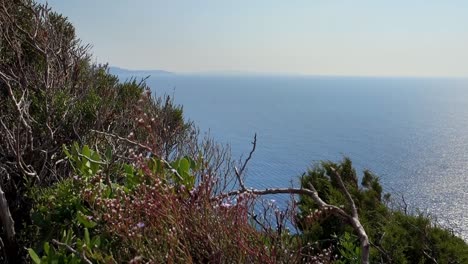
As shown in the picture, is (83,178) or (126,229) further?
(83,178)

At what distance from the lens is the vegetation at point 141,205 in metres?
2.10

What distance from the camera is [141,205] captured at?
7.40 feet

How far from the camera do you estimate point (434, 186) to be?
180 ft

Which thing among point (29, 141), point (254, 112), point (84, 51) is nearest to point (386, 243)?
point (29, 141)

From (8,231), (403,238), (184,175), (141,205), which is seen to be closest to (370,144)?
(403,238)

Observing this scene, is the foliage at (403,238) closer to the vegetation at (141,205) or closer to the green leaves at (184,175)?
the vegetation at (141,205)

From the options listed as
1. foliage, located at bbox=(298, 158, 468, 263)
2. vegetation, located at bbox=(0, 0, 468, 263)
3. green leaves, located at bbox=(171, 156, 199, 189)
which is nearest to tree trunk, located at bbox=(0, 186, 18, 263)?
vegetation, located at bbox=(0, 0, 468, 263)

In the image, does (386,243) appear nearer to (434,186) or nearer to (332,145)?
(434,186)

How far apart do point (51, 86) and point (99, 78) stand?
2614 millimetres

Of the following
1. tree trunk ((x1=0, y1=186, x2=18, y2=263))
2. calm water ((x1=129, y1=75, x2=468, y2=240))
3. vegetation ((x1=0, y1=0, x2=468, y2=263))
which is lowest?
calm water ((x1=129, y1=75, x2=468, y2=240))

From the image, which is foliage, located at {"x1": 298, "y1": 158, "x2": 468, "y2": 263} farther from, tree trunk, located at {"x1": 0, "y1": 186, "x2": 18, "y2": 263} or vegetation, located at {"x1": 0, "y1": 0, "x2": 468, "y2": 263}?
tree trunk, located at {"x1": 0, "y1": 186, "x2": 18, "y2": 263}

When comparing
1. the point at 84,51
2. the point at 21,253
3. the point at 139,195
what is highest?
the point at 84,51

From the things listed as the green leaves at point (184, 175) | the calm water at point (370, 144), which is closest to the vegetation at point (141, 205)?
the green leaves at point (184, 175)

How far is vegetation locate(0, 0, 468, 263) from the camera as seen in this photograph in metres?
2.10
